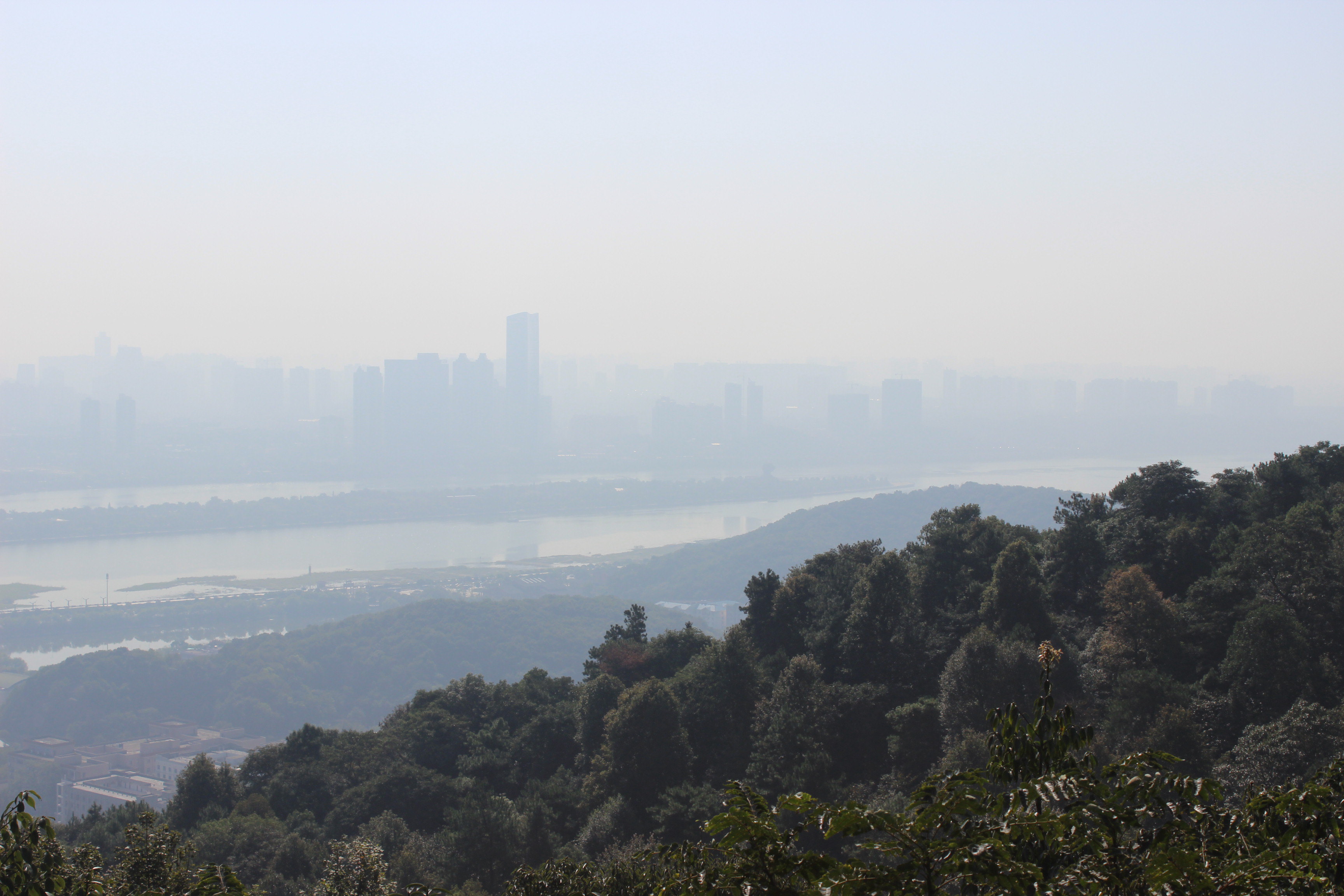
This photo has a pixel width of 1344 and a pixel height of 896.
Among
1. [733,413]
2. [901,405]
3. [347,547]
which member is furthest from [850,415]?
[347,547]

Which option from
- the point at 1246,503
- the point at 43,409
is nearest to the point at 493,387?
the point at 43,409

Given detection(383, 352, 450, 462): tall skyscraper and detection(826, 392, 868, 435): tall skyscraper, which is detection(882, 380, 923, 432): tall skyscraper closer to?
detection(826, 392, 868, 435): tall skyscraper

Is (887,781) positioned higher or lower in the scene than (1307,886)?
lower

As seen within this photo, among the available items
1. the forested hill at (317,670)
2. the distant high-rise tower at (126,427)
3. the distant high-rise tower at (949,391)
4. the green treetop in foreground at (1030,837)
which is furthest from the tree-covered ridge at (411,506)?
the green treetop in foreground at (1030,837)

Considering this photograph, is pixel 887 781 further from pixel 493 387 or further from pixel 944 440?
pixel 493 387

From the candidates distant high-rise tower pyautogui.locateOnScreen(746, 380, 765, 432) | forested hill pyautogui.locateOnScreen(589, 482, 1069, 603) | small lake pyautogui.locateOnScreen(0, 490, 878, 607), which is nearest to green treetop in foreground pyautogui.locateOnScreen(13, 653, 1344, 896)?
forested hill pyautogui.locateOnScreen(589, 482, 1069, 603)

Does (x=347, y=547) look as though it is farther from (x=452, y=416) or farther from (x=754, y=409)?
(x=754, y=409)
